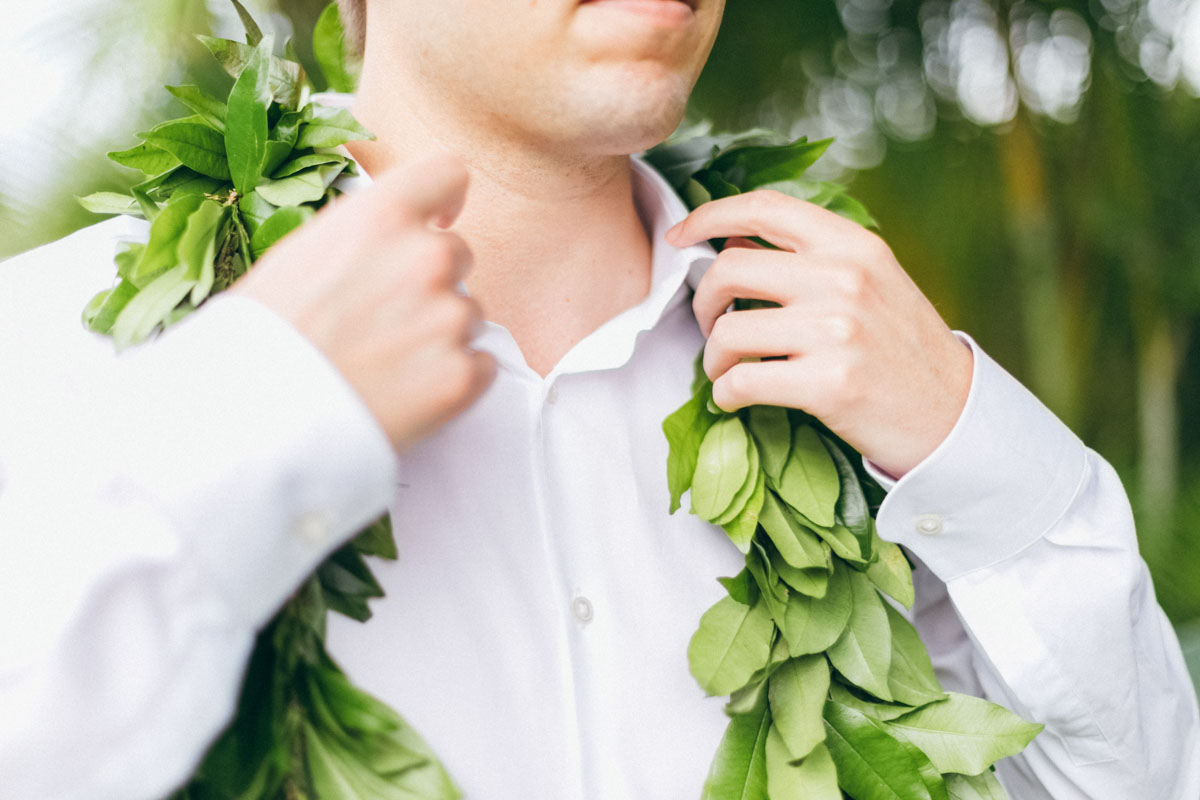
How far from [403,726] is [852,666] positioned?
38 centimetres

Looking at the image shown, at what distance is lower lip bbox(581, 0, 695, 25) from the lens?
2.46 feet

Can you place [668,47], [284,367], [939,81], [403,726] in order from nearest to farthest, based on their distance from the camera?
[284,367] → [403,726] → [668,47] → [939,81]

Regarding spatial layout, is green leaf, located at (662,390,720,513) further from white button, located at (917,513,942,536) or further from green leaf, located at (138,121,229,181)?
green leaf, located at (138,121,229,181)

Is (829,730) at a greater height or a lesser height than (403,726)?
lesser

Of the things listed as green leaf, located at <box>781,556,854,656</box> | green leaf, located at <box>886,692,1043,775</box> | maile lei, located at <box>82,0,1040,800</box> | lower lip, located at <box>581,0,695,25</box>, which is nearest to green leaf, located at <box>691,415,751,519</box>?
maile lei, located at <box>82,0,1040,800</box>

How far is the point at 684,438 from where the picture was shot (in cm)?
82

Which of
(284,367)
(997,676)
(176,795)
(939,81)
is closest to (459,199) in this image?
(284,367)

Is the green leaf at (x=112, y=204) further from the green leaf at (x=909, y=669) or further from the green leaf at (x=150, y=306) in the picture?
the green leaf at (x=909, y=669)

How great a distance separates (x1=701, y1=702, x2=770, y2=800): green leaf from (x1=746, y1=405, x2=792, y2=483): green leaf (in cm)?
A: 20

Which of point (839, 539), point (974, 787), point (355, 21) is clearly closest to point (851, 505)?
point (839, 539)

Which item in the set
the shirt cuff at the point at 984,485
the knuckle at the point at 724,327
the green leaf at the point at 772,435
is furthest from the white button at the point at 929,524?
the knuckle at the point at 724,327

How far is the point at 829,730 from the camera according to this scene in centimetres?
79

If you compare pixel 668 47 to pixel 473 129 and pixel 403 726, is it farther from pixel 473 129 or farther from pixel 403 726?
pixel 403 726

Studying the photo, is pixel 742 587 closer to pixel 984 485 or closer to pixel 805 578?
pixel 805 578
